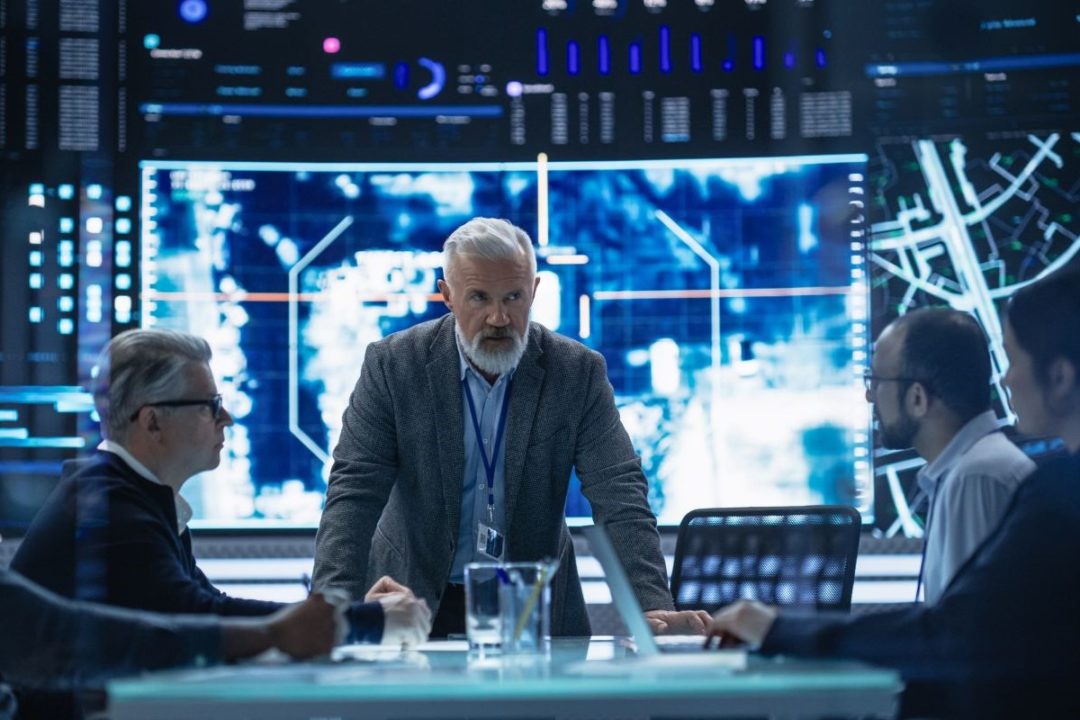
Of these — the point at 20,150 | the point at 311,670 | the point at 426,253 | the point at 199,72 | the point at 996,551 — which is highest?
the point at 199,72

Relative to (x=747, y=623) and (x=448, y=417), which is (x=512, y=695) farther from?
(x=448, y=417)

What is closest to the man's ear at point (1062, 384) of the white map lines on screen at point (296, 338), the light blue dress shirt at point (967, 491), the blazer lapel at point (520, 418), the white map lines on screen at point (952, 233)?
the light blue dress shirt at point (967, 491)

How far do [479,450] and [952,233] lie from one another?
6.69 ft

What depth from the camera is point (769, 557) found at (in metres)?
3.29

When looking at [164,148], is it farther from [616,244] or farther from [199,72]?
[616,244]

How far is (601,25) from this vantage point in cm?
447

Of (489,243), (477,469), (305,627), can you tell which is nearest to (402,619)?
(305,627)

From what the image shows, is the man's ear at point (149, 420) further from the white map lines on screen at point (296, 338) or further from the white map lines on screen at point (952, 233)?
the white map lines on screen at point (952, 233)

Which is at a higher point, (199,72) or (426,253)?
(199,72)

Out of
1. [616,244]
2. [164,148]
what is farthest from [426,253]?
[164,148]

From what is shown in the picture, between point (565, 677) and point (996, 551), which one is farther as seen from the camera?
point (996, 551)

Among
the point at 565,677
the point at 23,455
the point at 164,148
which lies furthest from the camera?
the point at 164,148

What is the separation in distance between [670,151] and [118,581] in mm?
2750

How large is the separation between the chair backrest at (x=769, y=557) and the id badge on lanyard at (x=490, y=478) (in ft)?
1.83
